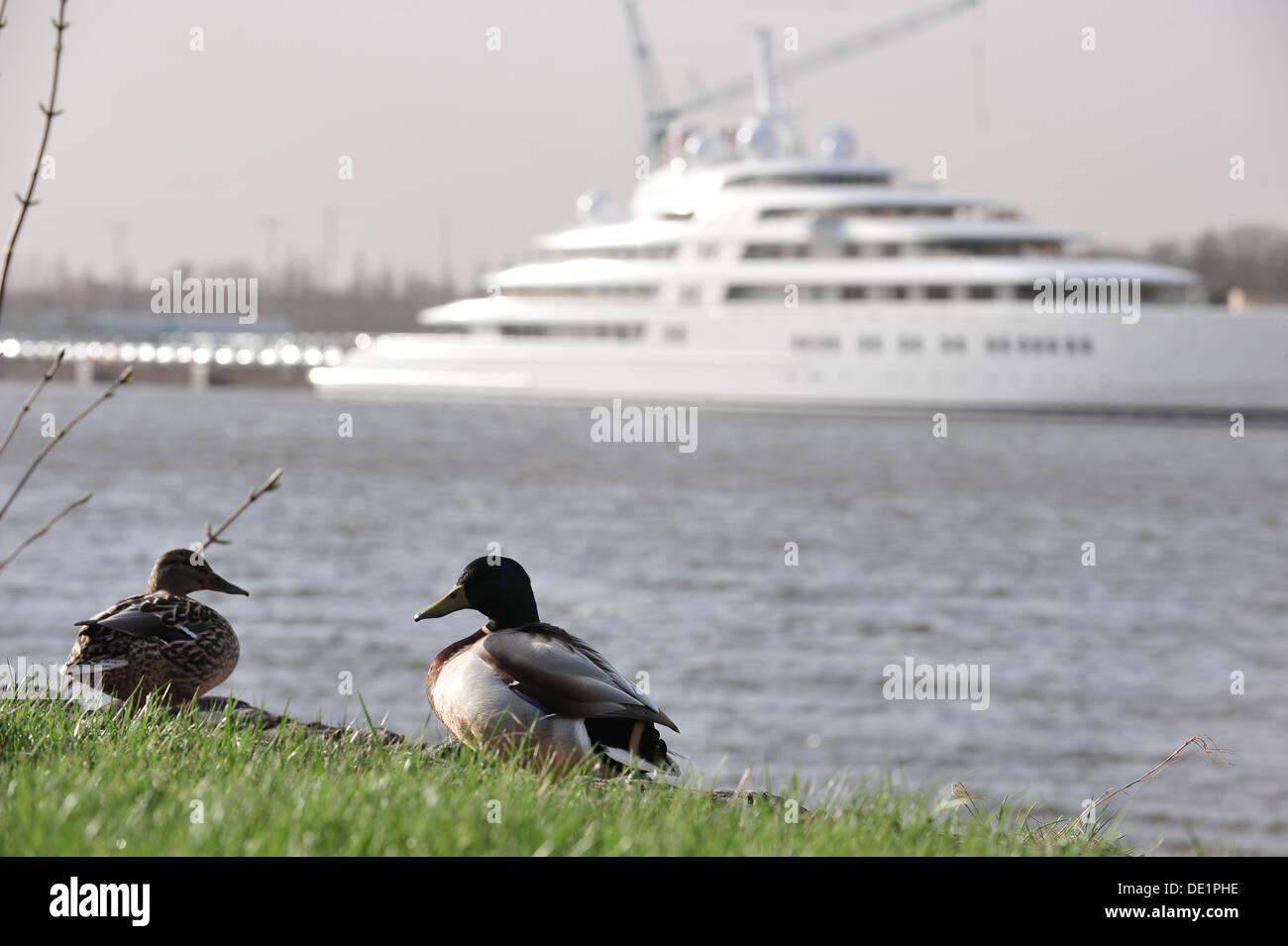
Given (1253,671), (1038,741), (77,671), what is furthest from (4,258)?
(1253,671)

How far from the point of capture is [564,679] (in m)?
3.24

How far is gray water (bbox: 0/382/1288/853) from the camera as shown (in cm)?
956

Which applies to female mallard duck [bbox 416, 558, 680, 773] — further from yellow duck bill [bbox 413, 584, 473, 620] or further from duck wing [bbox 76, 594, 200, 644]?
duck wing [bbox 76, 594, 200, 644]

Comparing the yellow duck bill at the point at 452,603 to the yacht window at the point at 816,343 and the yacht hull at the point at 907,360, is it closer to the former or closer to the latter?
the yacht hull at the point at 907,360

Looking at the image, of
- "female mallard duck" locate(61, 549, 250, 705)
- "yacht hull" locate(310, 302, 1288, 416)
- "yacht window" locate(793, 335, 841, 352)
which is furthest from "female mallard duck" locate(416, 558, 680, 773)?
"yacht window" locate(793, 335, 841, 352)

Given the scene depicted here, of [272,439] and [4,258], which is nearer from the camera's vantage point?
[4,258]

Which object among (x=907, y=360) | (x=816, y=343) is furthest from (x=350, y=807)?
(x=816, y=343)

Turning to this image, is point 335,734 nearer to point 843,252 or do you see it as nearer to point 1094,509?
point 1094,509

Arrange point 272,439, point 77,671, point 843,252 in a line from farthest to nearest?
point 843,252 < point 272,439 < point 77,671

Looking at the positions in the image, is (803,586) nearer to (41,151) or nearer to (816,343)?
(41,151)

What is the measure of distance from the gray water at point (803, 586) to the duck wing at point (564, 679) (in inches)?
37.9

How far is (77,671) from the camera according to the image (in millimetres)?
3814

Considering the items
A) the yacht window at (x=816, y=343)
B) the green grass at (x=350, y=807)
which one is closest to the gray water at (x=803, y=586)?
the green grass at (x=350, y=807)
